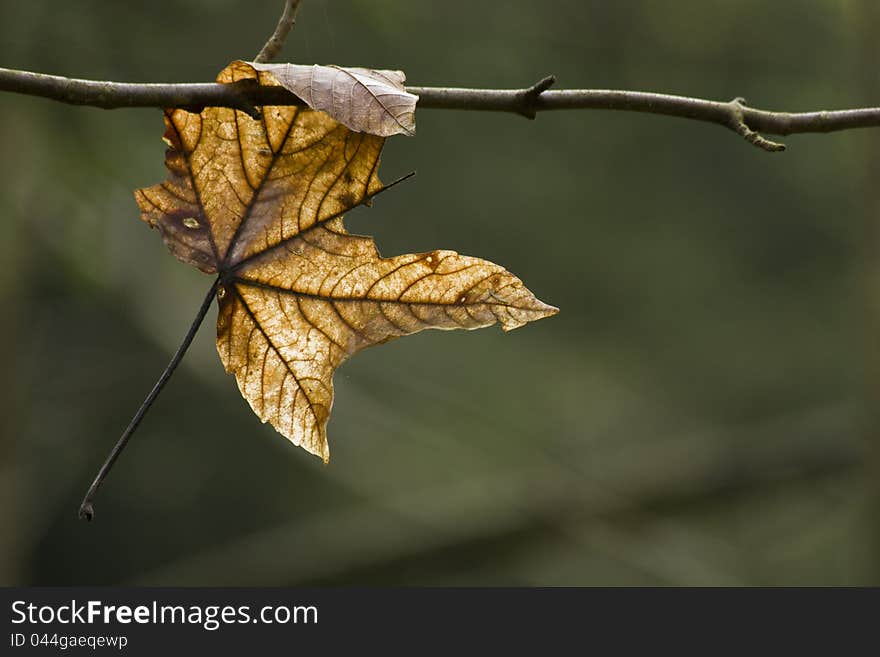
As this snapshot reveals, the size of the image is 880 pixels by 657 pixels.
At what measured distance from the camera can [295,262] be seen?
0.92 metres

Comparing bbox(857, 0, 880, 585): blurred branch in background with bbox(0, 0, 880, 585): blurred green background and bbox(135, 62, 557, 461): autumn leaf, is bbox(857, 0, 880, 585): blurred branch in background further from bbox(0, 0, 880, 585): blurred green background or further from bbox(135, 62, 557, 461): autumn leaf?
bbox(135, 62, 557, 461): autumn leaf

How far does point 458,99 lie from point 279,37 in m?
0.23

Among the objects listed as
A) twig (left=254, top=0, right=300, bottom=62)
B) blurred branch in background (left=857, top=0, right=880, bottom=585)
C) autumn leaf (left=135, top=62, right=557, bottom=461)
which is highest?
blurred branch in background (left=857, top=0, right=880, bottom=585)

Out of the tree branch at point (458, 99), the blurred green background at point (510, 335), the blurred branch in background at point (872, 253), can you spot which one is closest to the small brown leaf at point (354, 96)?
the tree branch at point (458, 99)

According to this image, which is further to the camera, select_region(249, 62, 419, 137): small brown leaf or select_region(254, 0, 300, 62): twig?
select_region(254, 0, 300, 62): twig

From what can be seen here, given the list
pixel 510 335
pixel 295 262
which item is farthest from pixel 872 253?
pixel 295 262

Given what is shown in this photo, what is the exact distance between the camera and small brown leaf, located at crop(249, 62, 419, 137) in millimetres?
771

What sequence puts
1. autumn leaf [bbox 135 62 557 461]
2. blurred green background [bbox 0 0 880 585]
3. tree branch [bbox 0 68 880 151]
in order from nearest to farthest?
tree branch [bbox 0 68 880 151]
autumn leaf [bbox 135 62 557 461]
blurred green background [bbox 0 0 880 585]

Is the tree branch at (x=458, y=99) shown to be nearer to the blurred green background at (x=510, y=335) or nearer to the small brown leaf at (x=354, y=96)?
the small brown leaf at (x=354, y=96)

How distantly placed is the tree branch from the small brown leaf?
3 centimetres

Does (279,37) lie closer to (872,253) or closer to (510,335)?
(872,253)

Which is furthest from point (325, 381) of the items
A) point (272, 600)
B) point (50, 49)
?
point (50, 49)

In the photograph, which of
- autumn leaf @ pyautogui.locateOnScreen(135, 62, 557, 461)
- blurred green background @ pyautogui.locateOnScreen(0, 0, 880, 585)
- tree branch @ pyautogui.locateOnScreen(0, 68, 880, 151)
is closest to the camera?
tree branch @ pyautogui.locateOnScreen(0, 68, 880, 151)

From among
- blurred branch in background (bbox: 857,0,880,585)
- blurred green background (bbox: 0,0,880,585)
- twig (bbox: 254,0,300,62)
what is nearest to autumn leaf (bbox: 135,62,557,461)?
twig (bbox: 254,0,300,62)
